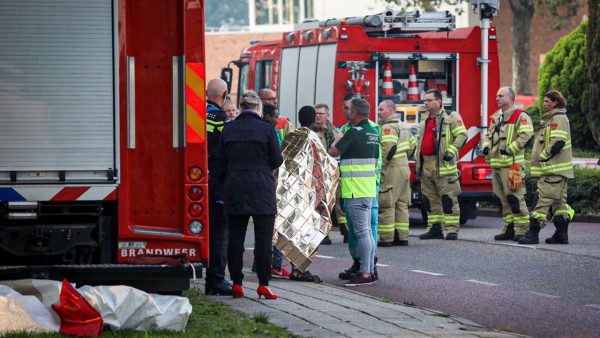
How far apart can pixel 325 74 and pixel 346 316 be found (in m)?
10.6

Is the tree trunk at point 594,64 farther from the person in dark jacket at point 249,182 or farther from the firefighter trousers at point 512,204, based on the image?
the person in dark jacket at point 249,182

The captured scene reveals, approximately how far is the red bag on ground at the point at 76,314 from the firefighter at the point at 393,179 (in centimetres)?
848

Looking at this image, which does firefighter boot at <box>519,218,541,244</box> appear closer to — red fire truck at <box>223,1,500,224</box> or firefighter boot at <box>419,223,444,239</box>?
firefighter boot at <box>419,223,444,239</box>

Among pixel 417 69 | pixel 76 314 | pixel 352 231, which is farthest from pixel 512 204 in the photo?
pixel 76 314

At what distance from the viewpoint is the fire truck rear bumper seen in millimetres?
9141

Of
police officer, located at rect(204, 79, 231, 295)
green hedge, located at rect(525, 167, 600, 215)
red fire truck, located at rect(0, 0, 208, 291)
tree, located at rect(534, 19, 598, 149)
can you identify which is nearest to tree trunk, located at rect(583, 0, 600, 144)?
green hedge, located at rect(525, 167, 600, 215)

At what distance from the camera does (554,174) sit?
16.6 meters

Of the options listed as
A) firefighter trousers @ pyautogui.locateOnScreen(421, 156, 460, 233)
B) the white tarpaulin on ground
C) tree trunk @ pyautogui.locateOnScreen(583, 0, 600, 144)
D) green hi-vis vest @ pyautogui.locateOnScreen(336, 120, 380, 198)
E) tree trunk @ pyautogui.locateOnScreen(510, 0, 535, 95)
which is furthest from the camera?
tree trunk @ pyautogui.locateOnScreen(510, 0, 535, 95)

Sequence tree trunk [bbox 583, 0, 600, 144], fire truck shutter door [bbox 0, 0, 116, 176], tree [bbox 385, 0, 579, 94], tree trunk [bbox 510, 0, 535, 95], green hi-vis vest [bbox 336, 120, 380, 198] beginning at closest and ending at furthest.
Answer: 1. fire truck shutter door [bbox 0, 0, 116, 176]
2. green hi-vis vest [bbox 336, 120, 380, 198]
3. tree trunk [bbox 583, 0, 600, 144]
4. tree [bbox 385, 0, 579, 94]
5. tree trunk [bbox 510, 0, 535, 95]

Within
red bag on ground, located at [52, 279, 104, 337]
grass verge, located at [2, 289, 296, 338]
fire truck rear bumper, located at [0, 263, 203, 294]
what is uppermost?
fire truck rear bumper, located at [0, 263, 203, 294]

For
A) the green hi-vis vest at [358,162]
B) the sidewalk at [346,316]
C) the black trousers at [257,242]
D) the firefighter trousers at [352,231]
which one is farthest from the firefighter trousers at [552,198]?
the black trousers at [257,242]

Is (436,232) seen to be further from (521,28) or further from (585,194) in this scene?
(521,28)

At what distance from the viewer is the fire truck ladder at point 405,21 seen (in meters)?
20.1

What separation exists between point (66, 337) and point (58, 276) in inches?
25.4
